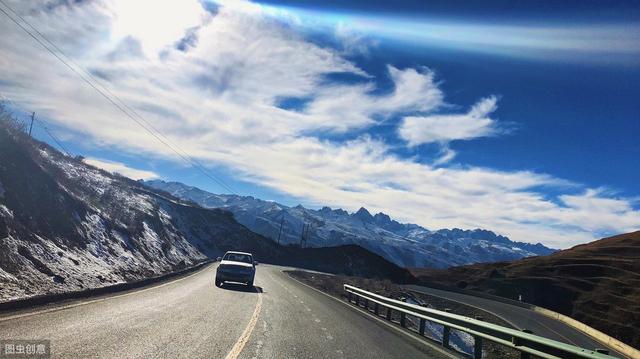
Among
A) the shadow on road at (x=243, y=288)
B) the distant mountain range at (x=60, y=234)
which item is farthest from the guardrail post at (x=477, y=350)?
the shadow on road at (x=243, y=288)

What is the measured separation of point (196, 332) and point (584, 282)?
103091 mm

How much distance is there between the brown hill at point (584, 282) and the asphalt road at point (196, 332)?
219 ft

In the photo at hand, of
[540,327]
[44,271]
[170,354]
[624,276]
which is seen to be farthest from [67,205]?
[624,276]

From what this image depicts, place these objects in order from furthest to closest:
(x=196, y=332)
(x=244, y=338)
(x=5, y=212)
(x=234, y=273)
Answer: (x=234, y=273), (x=5, y=212), (x=196, y=332), (x=244, y=338)

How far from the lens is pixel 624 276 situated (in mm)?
91938

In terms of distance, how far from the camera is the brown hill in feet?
251

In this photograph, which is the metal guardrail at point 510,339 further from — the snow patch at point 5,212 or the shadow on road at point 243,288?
the snow patch at point 5,212

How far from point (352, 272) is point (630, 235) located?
73830 mm

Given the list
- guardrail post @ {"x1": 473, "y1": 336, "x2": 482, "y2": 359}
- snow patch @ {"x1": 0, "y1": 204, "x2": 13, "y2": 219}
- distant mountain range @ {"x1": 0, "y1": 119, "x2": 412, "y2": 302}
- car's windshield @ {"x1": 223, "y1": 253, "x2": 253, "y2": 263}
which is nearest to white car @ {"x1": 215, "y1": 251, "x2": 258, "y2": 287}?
car's windshield @ {"x1": 223, "y1": 253, "x2": 253, "y2": 263}

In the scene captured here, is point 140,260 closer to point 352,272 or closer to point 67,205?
point 67,205

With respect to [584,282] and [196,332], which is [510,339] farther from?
[584,282]

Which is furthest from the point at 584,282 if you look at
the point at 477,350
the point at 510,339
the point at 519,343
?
the point at 519,343

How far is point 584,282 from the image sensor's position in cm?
9650

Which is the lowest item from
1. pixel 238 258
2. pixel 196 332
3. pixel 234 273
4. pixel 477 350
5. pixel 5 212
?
pixel 196 332
